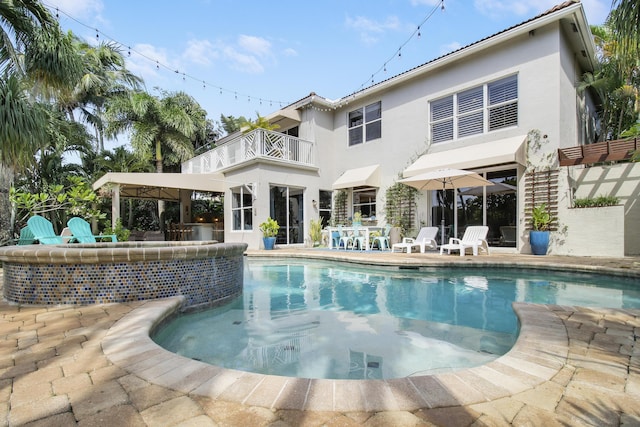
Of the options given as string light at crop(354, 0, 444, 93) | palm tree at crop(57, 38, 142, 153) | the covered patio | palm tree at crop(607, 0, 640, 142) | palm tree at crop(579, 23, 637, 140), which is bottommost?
the covered patio

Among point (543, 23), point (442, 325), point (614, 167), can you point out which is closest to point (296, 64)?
point (543, 23)

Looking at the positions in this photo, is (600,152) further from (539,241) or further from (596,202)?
(539,241)

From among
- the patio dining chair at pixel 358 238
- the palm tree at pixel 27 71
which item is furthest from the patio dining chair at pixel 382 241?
the palm tree at pixel 27 71

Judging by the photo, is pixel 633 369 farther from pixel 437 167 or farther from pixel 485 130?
pixel 485 130

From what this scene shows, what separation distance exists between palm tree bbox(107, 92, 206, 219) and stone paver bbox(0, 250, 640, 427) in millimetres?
18579

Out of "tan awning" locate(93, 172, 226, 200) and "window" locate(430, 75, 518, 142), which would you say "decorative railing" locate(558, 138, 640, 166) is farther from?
"tan awning" locate(93, 172, 226, 200)

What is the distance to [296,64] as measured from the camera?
631 inches

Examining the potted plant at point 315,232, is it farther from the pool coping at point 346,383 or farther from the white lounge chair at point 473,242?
the pool coping at point 346,383

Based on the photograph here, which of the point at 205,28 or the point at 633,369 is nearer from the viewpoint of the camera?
the point at 633,369

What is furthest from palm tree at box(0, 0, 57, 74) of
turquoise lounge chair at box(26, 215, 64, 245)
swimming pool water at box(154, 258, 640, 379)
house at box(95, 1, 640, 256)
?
swimming pool water at box(154, 258, 640, 379)

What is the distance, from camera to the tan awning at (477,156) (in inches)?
400

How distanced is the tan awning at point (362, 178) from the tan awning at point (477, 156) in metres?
1.95

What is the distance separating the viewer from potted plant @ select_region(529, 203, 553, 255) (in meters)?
9.73

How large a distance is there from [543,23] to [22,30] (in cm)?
1410
